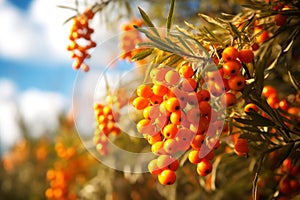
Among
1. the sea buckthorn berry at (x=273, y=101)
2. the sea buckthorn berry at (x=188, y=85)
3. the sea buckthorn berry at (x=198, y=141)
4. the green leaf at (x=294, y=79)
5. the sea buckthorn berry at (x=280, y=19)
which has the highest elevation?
the sea buckthorn berry at (x=280, y=19)

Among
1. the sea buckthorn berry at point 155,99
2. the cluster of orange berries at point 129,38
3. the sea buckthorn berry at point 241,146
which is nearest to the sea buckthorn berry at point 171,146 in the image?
the sea buckthorn berry at point 155,99

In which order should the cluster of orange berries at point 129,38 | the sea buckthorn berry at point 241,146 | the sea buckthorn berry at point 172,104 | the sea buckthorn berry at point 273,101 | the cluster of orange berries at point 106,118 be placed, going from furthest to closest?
the cluster of orange berries at point 129,38
the cluster of orange berries at point 106,118
the sea buckthorn berry at point 273,101
the sea buckthorn berry at point 241,146
the sea buckthorn berry at point 172,104

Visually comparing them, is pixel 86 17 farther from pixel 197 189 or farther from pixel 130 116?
pixel 197 189

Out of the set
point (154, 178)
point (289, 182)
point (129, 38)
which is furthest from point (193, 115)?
point (154, 178)

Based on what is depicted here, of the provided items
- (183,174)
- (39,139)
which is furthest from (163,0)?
(39,139)

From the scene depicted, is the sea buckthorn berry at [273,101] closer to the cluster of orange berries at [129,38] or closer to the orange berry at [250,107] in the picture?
the orange berry at [250,107]

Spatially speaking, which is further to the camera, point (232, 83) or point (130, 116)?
point (130, 116)
